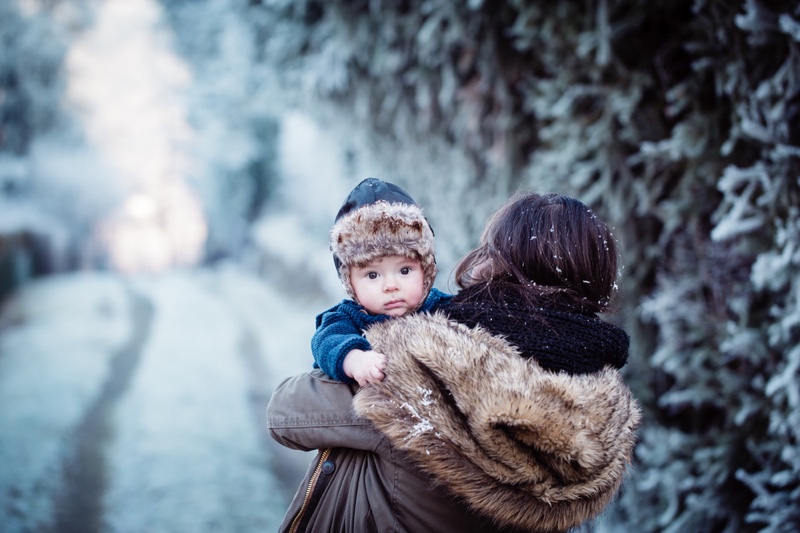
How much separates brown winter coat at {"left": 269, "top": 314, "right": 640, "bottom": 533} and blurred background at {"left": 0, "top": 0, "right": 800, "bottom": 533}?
0.57m

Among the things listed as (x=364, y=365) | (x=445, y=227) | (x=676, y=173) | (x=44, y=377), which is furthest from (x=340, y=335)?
(x=44, y=377)

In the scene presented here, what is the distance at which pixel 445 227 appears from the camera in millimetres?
5035

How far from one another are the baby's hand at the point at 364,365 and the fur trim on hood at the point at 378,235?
25cm

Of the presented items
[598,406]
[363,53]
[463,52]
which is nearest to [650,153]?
[463,52]

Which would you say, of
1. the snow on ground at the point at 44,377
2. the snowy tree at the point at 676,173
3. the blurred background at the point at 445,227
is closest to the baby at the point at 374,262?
the blurred background at the point at 445,227

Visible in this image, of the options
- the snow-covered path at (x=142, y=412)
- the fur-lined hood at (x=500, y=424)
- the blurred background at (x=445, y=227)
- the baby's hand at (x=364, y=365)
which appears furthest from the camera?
the snow-covered path at (x=142, y=412)

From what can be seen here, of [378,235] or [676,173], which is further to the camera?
[676,173]

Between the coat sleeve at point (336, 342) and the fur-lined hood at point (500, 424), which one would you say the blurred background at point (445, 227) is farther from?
the coat sleeve at point (336, 342)

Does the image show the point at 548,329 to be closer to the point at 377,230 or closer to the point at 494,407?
the point at 494,407

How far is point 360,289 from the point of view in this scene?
157 centimetres

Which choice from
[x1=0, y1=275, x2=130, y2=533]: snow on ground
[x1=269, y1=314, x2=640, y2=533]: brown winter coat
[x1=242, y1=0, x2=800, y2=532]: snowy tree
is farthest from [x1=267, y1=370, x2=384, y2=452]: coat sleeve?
[x1=0, y1=275, x2=130, y2=533]: snow on ground

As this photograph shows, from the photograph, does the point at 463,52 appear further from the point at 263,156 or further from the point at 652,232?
the point at 263,156

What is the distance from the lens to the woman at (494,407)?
4.12 ft

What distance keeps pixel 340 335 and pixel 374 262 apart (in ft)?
0.66
